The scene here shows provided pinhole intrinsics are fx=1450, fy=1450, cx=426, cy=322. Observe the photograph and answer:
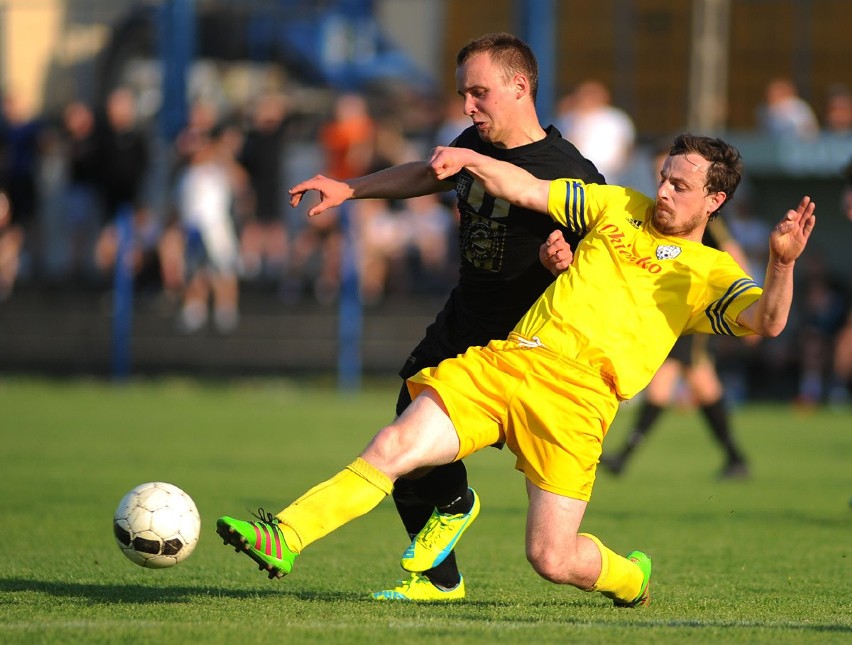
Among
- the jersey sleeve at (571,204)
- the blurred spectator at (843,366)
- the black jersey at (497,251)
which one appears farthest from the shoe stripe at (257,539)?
the blurred spectator at (843,366)

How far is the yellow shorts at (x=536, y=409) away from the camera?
549 cm

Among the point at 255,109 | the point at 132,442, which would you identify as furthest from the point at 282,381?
the point at 132,442

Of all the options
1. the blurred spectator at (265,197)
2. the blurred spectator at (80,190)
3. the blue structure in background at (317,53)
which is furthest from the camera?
the blurred spectator at (80,190)

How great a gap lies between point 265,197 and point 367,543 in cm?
1376

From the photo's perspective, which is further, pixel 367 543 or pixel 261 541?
pixel 367 543

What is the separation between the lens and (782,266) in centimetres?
538

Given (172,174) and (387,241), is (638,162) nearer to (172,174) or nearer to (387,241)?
(387,241)

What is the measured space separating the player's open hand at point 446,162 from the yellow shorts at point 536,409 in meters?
0.74

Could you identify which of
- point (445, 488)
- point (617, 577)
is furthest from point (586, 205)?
point (617, 577)

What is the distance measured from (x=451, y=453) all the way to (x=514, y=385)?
1.18ft

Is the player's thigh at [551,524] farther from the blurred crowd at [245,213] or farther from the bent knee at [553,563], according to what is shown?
the blurred crowd at [245,213]

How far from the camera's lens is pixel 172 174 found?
21734mm

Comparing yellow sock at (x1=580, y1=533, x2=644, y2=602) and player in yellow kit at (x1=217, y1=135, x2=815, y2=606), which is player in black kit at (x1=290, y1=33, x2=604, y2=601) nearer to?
player in yellow kit at (x1=217, y1=135, x2=815, y2=606)

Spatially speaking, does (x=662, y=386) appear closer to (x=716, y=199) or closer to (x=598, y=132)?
(x=716, y=199)
